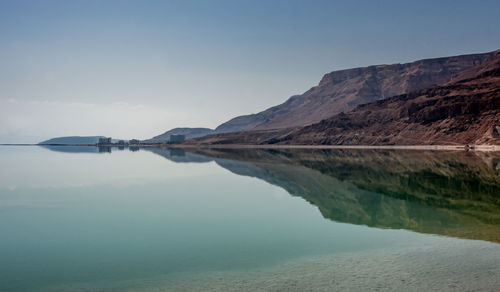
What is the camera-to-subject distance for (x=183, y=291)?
8375 mm

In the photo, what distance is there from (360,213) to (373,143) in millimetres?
113497

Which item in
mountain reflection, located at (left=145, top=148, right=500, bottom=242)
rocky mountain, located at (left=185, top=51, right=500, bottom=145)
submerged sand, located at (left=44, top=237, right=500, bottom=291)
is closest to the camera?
submerged sand, located at (left=44, top=237, right=500, bottom=291)

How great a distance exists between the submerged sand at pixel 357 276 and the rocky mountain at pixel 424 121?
292ft

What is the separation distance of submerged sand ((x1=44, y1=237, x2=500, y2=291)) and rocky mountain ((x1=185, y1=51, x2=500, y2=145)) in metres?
89.0

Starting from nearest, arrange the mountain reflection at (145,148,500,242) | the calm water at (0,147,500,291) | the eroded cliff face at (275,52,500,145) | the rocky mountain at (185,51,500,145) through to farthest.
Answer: the calm water at (0,147,500,291) < the mountain reflection at (145,148,500,242) < the rocky mountain at (185,51,500,145) < the eroded cliff face at (275,52,500,145)

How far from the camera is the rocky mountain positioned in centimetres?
10381

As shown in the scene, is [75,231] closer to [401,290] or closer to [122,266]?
[122,266]

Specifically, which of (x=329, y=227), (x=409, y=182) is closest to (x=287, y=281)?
(x=329, y=227)

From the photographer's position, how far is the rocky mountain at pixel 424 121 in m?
104

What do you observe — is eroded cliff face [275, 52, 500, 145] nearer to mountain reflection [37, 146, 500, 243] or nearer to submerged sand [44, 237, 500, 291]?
mountain reflection [37, 146, 500, 243]

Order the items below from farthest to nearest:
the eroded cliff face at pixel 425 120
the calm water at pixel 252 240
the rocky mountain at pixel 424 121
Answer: the eroded cliff face at pixel 425 120 → the rocky mountain at pixel 424 121 → the calm water at pixel 252 240

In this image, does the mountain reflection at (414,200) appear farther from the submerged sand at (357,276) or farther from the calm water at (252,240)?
the submerged sand at (357,276)

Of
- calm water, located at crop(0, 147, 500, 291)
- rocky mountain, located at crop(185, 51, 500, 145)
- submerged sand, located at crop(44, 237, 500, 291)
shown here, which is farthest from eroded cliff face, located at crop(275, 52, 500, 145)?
submerged sand, located at crop(44, 237, 500, 291)

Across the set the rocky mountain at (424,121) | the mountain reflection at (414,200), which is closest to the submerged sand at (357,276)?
the mountain reflection at (414,200)
